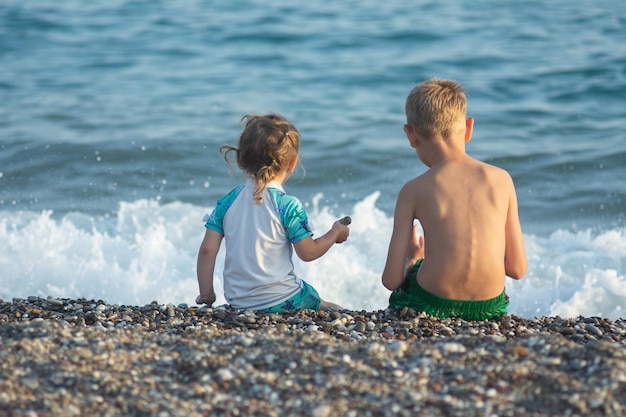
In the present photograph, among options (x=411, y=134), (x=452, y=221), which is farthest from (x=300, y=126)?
(x=452, y=221)

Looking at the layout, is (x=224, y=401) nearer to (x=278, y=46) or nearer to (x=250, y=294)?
(x=250, y=294)

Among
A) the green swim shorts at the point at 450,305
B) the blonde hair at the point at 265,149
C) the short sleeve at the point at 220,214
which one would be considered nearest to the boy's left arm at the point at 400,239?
the green swim shorts at the point at 450,305

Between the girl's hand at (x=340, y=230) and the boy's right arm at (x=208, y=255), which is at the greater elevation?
the girl's hand at (x=340, y=230)

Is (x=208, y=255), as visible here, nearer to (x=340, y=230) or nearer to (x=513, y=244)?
(x=340, y=230)

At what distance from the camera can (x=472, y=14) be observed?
14570 millimetres

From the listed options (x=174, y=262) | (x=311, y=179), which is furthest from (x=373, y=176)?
(x=174, y=262)

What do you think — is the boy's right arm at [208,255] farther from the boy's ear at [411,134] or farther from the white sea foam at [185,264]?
the white sea foam at [185,264]

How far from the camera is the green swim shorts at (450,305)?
4.11 meters

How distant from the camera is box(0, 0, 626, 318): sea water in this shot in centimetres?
670

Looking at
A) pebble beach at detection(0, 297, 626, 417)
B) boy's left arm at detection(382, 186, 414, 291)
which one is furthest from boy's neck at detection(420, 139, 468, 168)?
pebble beach at detection(0, 297, 626, 417)

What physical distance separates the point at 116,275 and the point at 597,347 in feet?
14.0

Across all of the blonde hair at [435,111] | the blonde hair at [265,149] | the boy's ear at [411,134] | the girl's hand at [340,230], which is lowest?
the girl's hand at [340,230]

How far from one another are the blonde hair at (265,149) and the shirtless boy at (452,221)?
0.62 m

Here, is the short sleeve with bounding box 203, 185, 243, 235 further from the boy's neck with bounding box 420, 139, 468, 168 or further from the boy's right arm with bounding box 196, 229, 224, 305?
the boy's neck with bounding box 420, 139, 468, 168
